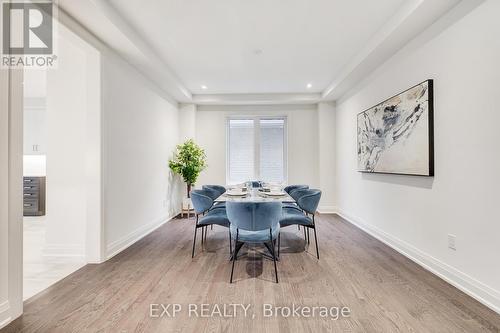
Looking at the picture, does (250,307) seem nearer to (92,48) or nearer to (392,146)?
(392,146)

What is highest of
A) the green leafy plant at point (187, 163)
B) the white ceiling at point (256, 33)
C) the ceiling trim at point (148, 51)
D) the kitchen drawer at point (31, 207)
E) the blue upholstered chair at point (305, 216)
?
the white ceiling at point (256, 33)

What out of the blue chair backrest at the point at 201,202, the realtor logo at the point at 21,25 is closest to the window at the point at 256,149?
the blue chair backrest at the point at 201,202

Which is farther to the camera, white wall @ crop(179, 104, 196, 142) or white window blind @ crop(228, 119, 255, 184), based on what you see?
white window blind @ crop(228, 119, 255, 184)

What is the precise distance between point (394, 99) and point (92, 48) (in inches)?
154

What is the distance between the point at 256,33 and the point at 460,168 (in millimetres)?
2728

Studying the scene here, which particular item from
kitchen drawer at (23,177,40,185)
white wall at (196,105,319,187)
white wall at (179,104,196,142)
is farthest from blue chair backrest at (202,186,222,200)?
kitchen drawer at (23,177,40,185)

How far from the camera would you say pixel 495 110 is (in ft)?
6.38

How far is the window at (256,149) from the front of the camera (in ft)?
20.3

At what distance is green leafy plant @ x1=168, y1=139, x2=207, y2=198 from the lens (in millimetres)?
5219

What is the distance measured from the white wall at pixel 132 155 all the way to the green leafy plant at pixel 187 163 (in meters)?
0.24

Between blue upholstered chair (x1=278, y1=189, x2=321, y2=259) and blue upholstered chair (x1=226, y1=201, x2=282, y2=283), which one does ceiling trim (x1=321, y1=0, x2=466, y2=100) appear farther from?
blue upholstered chair (x1=226, y1=201, x2=282, y2=283)

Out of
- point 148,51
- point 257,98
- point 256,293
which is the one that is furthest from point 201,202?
point 257,98

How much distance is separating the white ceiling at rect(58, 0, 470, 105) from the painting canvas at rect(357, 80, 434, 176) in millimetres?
672

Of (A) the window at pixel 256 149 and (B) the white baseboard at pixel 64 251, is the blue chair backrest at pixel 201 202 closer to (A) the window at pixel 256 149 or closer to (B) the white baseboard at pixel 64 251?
(B) the white baseboard at pixel 64 251
